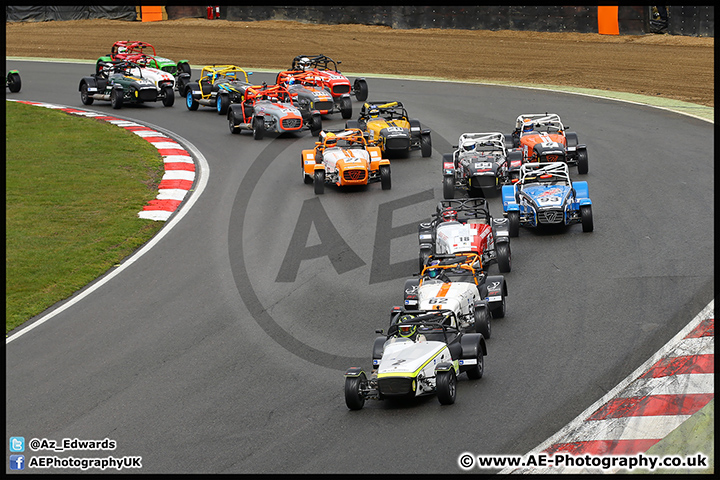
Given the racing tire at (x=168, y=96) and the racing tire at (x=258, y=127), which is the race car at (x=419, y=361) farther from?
the racing tire at (x=168, y=96)

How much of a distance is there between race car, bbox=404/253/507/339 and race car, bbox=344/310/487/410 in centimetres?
46

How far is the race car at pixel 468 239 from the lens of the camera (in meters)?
16.0

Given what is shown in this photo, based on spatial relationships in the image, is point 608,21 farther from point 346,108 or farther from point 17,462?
point 17,462

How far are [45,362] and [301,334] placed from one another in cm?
381

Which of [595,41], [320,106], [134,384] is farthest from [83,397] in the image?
A: [595,41]

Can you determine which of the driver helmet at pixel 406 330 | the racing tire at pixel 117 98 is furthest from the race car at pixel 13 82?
the driver helmet at pixel 406 330

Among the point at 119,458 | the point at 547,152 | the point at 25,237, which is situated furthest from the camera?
the point at 547,152

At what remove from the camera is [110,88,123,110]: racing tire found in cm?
3234

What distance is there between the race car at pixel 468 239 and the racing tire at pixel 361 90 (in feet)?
52.2

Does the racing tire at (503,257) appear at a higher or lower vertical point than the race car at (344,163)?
lower

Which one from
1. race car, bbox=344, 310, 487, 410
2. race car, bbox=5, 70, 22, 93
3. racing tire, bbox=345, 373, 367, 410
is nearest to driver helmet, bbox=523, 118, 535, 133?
race car, bbox=344, 310, 487, 410

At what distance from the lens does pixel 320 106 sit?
2864 centimetres

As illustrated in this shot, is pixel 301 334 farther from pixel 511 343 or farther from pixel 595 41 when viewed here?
pixel 595 41
